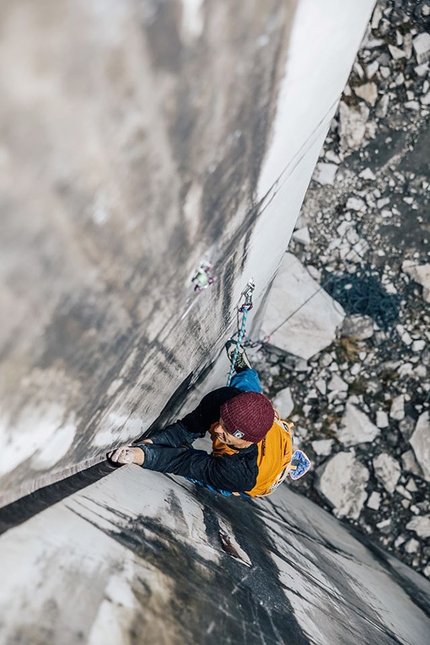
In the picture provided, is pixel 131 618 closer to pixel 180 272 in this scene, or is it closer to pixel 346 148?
pixel 180 272

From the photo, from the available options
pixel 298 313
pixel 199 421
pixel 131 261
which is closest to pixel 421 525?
pixel 298 313

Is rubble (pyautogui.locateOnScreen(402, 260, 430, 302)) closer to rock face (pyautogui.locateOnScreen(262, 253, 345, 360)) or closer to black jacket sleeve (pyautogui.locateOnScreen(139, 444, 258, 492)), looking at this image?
rock face (pyautogui.locateOnScreen(262, 253, 345, 360))

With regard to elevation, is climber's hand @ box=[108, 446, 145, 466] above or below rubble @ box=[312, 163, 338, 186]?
below

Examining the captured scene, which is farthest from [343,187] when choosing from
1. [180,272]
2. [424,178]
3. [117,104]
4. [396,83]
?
[117,104]

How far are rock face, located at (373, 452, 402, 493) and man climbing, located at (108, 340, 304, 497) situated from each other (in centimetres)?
137

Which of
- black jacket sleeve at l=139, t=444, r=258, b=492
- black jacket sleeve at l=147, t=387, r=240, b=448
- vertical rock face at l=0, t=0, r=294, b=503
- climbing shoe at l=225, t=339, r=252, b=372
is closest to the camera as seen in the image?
vertical rock face at l=0, t=0, r=294, b=503

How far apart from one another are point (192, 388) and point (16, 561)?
1292mm

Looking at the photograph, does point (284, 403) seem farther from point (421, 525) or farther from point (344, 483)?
point (421, 525)

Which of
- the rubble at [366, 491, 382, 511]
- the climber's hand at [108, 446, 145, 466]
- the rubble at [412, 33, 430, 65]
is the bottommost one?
the climber's hand at [108, 446, 145, 466]

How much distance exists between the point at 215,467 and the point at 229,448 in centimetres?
8

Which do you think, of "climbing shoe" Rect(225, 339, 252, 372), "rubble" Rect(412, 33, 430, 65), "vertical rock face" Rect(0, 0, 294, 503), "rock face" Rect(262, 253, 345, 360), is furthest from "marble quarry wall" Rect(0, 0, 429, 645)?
"rubble" Rect(412, 33, 430, 65)

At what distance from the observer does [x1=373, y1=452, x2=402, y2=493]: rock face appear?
3145mm

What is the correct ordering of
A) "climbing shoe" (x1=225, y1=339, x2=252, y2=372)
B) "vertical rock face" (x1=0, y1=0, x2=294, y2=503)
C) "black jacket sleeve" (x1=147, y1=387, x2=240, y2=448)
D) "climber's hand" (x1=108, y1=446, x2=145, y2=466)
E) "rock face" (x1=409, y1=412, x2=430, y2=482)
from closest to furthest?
"vertical rock face" (x1=0, y1=0, x2=294, y2=503) → "climber's hand" (x1=108, y1=446, x2=145, y2=466) → "black jacket sleeve" (x1=147, y1=387, x2=240, y2=448) → "climbing shoe" (x1=225, y1=339, x2=252, y2=372) → "rock face" (x1=409, y1=412, x2=430, y2=482)

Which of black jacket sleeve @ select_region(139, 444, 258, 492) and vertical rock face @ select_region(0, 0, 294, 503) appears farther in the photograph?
black jacket sleeve @ select_region(139, 444, 258, 492)
